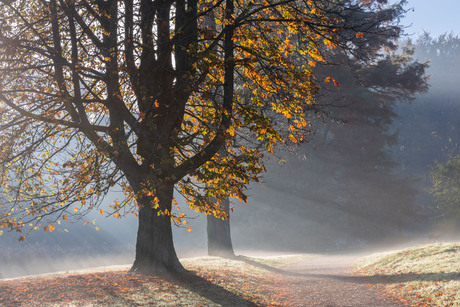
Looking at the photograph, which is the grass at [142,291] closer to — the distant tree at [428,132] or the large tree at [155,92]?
the large tree at [155,92]

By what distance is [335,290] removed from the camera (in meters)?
10.8

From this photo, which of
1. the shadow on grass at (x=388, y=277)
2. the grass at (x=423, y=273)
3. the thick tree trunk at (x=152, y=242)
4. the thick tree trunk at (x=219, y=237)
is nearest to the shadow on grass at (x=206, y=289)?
the thick tree trunk at (x=152, y=242)

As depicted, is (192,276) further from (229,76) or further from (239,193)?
(229,76)

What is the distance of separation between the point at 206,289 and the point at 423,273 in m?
5.89

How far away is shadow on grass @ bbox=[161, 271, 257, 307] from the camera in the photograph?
845cm

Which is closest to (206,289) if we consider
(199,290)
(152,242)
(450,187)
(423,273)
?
(199,290)

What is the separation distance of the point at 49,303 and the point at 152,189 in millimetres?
2867

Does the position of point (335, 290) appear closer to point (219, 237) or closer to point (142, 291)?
point (142, 291)

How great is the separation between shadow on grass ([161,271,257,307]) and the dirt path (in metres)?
1.26

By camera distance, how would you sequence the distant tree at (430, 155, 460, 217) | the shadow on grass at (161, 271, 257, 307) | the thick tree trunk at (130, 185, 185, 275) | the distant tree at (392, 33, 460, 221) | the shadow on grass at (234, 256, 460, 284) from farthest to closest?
the distant tree at (392, 33, 460, 221) → the distant tree at (430, 155, 460, 217) → the thick tree trunk at (130, 185, 185, 275) → the shadow on grass at (234, 256, 460, 284) → the shadow on grass at (161, 271, 257, 307)

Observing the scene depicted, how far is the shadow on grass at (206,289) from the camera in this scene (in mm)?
8453

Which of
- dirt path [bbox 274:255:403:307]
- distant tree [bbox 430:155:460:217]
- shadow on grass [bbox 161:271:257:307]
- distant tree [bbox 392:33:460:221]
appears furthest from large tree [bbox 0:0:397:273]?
distant tree [bbox 392:33:460:221]

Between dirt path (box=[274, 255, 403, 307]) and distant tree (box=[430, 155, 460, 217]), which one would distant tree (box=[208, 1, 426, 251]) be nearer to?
distant tree (box=[430, 155, 460, 217])

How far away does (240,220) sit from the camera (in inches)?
1695
